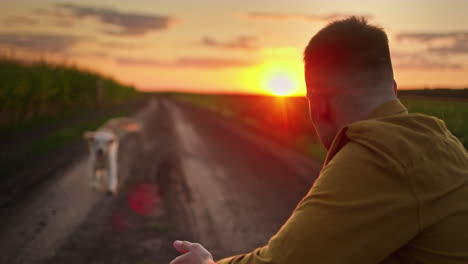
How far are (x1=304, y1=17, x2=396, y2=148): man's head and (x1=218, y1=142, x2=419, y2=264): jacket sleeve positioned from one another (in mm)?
272

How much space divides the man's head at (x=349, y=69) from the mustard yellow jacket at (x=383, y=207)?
0.15m

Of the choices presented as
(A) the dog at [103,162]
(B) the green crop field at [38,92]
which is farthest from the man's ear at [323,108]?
(B) the green crop field at [38,92]

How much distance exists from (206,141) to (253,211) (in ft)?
30.9

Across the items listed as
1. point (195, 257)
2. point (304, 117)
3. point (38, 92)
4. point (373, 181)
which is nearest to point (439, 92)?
point (373, 181)

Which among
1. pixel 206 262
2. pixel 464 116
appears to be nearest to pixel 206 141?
pixel 464 116

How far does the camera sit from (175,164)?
444 inches

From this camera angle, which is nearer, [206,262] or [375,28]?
[375,28]

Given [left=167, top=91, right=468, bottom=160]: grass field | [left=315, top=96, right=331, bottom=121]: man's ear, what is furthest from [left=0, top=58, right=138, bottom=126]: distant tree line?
[left=315, top=96, right=331, bottom=121]: man's ear

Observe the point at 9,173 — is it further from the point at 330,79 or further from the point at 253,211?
the point at 330,79

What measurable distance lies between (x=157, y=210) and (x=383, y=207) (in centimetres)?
628

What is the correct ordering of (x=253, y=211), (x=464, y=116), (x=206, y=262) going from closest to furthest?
(x=206, y=262) → (x=464, y=116) → (x=253, y=211)

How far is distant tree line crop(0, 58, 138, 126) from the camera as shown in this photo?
16234mm

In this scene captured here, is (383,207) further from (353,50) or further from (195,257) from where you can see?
(195,257)

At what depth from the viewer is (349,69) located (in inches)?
53.2
